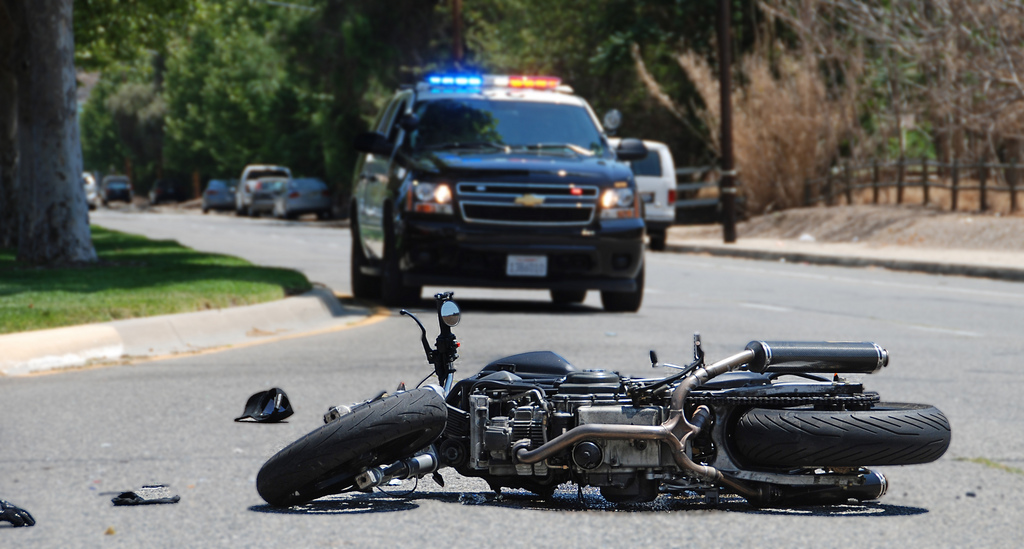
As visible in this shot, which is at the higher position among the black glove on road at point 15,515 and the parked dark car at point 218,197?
the black glove on road at point 15,515

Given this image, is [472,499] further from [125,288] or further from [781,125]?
[781,125]

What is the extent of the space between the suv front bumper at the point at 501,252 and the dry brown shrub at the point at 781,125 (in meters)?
19.2

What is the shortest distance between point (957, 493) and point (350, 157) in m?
41.7

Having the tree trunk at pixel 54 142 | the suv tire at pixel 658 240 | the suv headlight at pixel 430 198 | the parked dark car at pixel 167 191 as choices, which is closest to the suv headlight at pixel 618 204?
the suv headlight at pixel 430 198

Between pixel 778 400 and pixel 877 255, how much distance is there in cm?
1937

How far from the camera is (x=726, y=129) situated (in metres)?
28.7

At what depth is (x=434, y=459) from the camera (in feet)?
14.2

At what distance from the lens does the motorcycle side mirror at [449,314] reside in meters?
4.28

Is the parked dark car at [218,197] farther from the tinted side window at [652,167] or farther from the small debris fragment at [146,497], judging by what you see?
the small debris fragment at [146,497]

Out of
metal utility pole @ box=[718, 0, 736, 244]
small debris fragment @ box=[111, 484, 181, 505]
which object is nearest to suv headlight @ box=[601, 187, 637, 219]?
small debris fragment @ box=[111, 484, 181, 505]

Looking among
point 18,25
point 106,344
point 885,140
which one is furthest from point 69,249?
point 885,140

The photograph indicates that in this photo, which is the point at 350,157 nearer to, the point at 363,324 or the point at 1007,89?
the point at 1007,89

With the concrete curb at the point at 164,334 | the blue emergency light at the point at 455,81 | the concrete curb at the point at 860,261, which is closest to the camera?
the concrete curb at the point at 164,334

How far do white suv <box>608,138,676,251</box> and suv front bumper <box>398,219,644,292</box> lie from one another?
15.6 meters
